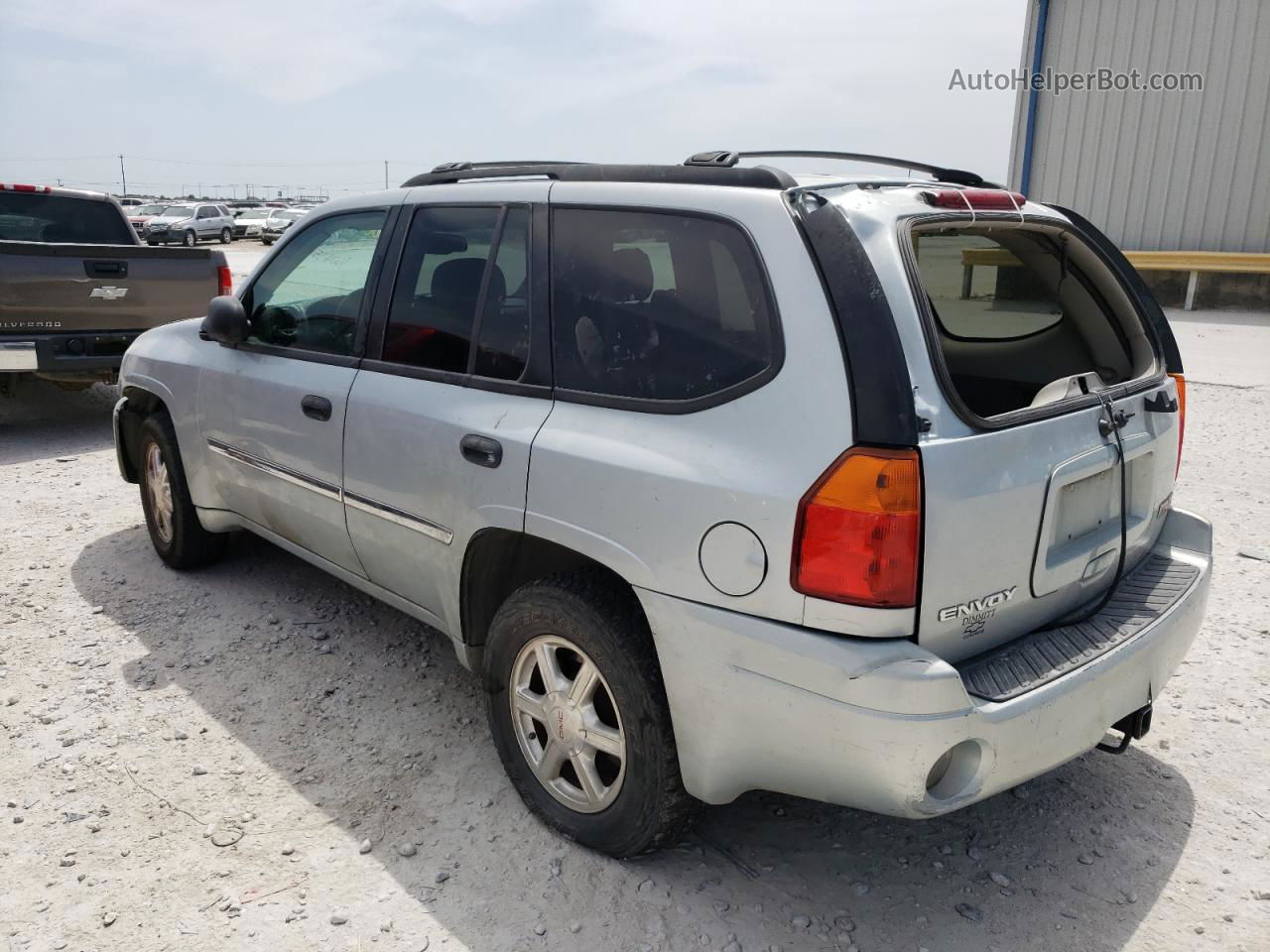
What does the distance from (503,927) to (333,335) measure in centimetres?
213

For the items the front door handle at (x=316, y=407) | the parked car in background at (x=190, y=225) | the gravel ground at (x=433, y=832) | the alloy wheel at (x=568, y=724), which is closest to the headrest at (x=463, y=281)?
the front door handle at (x=316, y=407)

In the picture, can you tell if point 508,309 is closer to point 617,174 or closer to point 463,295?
point 463,295

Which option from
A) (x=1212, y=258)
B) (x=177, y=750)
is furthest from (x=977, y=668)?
(x=1212, y=258)

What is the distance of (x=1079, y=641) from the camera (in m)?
2.54

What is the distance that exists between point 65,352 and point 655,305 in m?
6.18

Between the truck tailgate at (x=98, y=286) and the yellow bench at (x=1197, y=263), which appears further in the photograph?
the yellow bench at (x=1197, y=263)

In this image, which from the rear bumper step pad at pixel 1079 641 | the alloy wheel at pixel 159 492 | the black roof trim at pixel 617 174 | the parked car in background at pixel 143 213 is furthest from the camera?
the parked car in background at pixel 143 213

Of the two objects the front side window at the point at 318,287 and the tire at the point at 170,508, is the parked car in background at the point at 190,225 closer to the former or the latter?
the tire at the point at 170,508

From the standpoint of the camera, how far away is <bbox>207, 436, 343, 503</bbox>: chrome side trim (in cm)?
356

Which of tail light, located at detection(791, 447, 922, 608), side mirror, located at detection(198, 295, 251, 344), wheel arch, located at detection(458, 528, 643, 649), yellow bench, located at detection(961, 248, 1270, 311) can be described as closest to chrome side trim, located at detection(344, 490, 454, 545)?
wheel arch, located at detection(458, 528, 643, 649)

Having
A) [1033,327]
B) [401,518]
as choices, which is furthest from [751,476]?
[1033,327]

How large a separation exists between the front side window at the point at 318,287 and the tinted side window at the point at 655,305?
105cm

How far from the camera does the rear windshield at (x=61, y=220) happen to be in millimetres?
8023

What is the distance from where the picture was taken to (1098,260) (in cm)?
316
